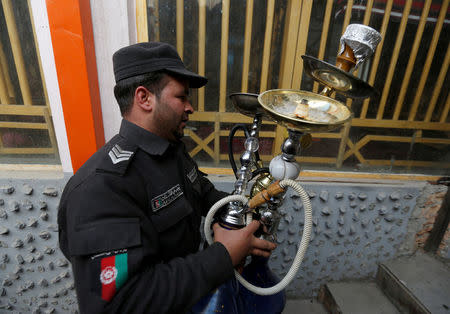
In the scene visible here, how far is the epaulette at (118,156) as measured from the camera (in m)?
1.00

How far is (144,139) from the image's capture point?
1116 millimetres

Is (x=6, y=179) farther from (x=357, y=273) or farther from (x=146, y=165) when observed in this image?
(x=357, y=273)

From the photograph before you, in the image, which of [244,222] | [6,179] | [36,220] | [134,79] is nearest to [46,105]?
[6,179]

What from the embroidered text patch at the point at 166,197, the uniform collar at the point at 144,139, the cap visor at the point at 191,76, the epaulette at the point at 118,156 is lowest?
the embroidered text patch at the point at 166,197

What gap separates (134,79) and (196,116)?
117 centimetres

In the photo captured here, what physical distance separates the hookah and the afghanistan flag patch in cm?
39

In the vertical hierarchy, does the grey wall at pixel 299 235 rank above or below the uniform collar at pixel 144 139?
below

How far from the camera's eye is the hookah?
1.03 m

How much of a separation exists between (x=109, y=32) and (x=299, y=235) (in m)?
2.35

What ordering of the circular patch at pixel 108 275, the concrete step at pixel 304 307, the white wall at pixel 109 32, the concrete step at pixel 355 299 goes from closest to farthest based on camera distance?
the circular patch at pixel 108 275
the white wall at pixel 109 32
the concrete step at pixel 355 299
the concrete step at pixel 304 307

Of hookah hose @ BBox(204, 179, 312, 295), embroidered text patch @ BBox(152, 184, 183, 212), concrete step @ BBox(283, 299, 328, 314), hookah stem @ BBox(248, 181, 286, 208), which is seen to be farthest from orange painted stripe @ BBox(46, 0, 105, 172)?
concrete step @ BBox(283, 299, 328, 314)

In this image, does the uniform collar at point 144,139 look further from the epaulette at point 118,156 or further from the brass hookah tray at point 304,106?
the brass hookah tray at point 304,106

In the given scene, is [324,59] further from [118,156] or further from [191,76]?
[118,156]

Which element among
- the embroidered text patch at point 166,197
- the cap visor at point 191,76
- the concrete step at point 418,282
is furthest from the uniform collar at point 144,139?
the concrete step at point 418,282
